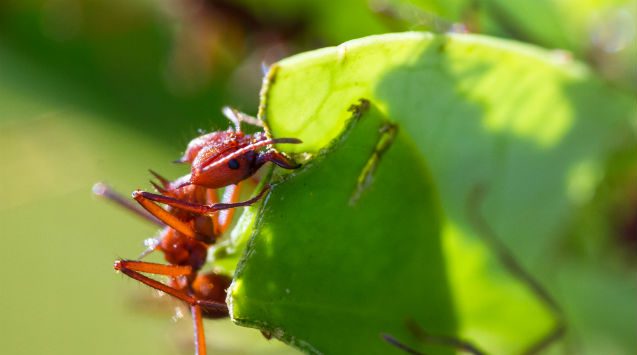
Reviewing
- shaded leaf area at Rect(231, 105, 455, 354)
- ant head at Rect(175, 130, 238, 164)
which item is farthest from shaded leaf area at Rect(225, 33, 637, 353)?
ant head at Rect(175, 130, 238, 164)

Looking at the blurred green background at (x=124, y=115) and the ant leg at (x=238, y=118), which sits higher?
the blurred green background at (x=124, y=115)

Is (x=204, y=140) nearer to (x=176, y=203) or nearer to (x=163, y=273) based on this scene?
(x=176, y=203)

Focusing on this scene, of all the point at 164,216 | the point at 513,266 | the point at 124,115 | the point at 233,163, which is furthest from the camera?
the point at 124,115

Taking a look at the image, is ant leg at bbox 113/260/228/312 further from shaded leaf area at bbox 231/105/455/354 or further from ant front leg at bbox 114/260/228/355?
shaded leaf area at bbox 231/105/455/354

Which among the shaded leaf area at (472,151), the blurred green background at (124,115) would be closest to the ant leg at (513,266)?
the shaded leaf area at (472,151)

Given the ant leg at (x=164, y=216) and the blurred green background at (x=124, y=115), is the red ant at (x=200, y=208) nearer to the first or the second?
the ant leg at (x=164, y=216)

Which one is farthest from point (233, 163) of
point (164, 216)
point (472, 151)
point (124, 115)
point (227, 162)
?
point (124, 115)
